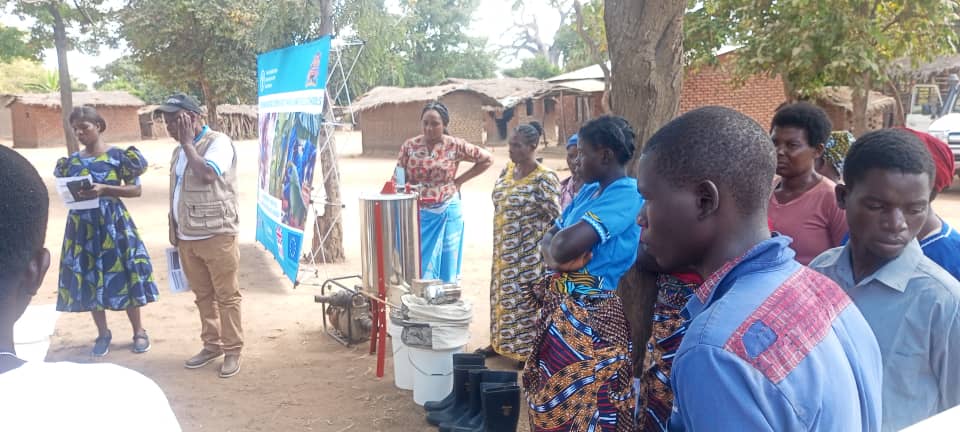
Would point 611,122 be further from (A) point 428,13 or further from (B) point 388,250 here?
A: (A) point 428,13

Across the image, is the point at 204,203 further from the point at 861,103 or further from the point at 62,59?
the point at 62,59

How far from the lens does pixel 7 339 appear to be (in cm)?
111

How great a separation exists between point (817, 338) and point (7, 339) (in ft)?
4.12

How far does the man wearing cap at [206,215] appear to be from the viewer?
4.40 m

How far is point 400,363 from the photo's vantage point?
4410 millimetres

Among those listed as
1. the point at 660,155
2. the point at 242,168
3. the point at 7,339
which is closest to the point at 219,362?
the point at 7,339

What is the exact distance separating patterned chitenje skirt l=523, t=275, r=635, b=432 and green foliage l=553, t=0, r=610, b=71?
6.48ft

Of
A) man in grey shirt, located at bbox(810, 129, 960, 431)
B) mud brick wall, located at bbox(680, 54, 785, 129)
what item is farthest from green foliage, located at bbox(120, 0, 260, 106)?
man in grey shirt, located at bbox(810, 129, 960, 431)

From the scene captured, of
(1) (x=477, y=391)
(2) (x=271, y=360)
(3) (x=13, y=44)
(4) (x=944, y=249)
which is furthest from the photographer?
(3) (x=13, y=44)

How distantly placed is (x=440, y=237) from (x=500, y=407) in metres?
2.31

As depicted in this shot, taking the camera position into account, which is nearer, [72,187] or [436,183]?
[72,187]

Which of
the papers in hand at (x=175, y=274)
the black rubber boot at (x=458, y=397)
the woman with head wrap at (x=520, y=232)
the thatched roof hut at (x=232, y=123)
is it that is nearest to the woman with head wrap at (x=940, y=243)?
the black rubber boot at (x=458, y=397)

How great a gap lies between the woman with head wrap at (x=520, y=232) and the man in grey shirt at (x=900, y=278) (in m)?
2.66

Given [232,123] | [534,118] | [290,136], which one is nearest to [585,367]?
[290,136]
